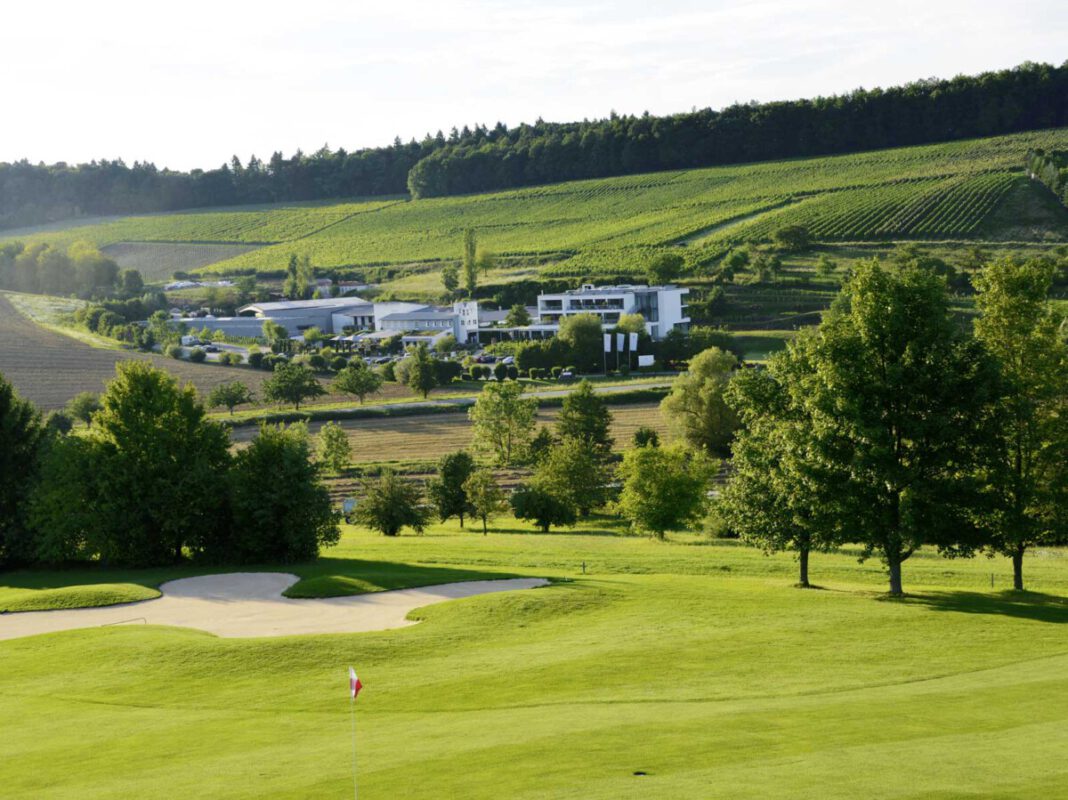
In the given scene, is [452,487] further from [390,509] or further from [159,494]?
[159,494]

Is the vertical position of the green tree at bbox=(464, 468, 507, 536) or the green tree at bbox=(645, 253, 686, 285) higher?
the green tree at bbox=(645, 253, 686, 285)

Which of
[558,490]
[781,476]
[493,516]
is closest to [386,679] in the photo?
[781,476]

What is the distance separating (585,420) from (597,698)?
52.6 m

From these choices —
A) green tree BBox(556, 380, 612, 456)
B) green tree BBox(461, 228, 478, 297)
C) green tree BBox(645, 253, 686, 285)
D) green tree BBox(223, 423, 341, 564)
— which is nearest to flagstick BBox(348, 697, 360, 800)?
green tree BBox(223, 423, 341, 564)

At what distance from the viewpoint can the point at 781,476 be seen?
120ft

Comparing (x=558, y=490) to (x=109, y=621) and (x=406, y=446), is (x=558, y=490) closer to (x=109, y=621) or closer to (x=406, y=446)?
(x=406, y=446)

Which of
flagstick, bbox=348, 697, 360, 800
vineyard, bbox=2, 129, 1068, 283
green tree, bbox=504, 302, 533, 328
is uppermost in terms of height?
vineyard, bbox=2, 129, 1068, 283

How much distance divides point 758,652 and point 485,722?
8.45 metres

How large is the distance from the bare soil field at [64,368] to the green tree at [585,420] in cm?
4339

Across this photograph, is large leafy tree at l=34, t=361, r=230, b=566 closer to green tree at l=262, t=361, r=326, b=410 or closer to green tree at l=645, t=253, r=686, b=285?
green tree at l=262, t=361, r=326, b=410

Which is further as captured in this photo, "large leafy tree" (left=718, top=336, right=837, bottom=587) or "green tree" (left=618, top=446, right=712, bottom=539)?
"green tree" (left=618, top=446, right=712, bottom=539)

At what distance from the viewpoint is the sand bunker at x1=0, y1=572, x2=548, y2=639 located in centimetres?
3500

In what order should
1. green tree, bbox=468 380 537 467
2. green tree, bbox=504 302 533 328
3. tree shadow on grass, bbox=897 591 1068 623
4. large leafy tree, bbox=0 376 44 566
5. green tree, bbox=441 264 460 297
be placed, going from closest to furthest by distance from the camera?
1. tree shadow on grass, bbox=897 591 1068 623
2. large leafy tree, bbox=0 376 44 566
3. green tree, bbox=468 380 537 467
4. green tree, bbox=504 302 533 328
5. green tree, bbox=441 264 460 297

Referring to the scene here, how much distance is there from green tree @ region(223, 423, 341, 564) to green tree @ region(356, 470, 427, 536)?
37.6ft
